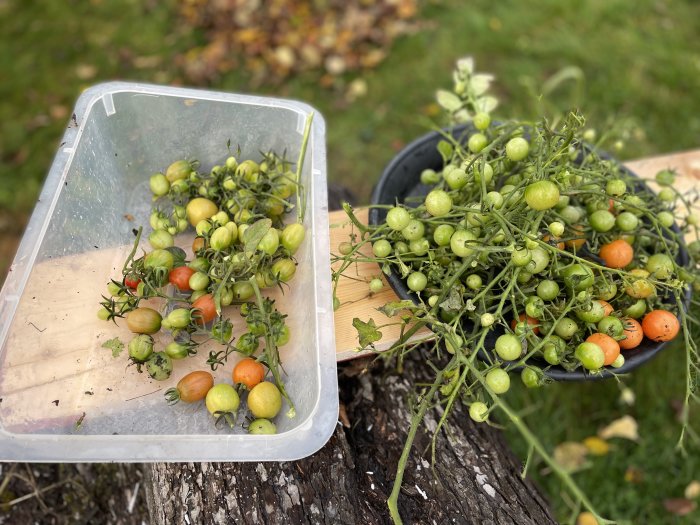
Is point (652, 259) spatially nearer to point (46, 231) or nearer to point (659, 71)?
point (46, 231)

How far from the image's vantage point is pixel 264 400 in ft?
4.79

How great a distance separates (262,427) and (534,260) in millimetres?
810

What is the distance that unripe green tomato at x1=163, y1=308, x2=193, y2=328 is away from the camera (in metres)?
1.53

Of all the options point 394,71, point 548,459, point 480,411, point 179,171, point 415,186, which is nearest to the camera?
point 548,459

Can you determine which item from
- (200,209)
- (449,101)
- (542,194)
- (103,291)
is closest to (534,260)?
(542,194)

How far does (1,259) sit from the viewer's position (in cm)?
308

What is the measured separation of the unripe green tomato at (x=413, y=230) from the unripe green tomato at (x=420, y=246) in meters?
0.02

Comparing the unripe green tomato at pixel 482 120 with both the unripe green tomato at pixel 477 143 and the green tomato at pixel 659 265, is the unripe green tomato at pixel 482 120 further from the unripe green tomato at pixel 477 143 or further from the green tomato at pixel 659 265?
the green tomato at pixel 659 265

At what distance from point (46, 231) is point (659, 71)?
355cm

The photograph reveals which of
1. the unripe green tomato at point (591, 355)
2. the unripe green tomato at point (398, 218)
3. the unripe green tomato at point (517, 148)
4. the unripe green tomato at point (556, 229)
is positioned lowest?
the unripe green tomato at point (591, 355)

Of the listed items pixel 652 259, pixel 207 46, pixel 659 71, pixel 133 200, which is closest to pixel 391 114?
pixel 207 46

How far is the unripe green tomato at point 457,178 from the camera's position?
154 centimetres

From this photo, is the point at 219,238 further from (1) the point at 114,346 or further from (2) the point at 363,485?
(2) the point at 363,485

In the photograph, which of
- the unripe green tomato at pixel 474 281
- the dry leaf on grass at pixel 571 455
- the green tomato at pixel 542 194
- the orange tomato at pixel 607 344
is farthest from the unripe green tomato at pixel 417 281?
the dry leaf on grass at pixel 571 455
